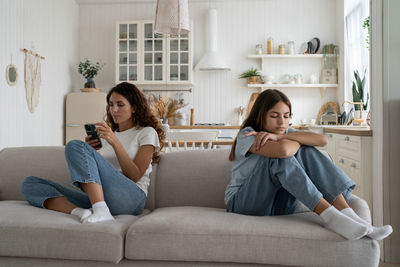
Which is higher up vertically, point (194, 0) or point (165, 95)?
point (194, 0)

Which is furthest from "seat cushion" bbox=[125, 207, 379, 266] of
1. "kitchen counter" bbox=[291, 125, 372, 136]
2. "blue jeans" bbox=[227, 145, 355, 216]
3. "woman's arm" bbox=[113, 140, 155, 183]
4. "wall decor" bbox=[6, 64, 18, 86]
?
"wall decor" bbox=[6, 64, 18, 86]

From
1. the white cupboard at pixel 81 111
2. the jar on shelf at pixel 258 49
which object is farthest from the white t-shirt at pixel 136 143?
the jar on shelf at pixel 258 49

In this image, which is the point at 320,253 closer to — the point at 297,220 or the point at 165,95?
the point at 297,220

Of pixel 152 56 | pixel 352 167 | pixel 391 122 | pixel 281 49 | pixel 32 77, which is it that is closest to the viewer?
pixel 391 122

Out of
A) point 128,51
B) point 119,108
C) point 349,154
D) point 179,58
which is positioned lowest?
point 349,154

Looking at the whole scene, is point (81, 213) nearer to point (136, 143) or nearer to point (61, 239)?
point (61, 239)

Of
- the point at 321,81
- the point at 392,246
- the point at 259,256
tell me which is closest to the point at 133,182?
the point at 259,256

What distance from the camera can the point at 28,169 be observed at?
2.31 meters

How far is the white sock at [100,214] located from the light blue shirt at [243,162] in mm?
583

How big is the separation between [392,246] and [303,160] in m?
1.22

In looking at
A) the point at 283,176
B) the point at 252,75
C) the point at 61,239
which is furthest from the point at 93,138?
the point at 252,75

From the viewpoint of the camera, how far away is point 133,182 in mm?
1913

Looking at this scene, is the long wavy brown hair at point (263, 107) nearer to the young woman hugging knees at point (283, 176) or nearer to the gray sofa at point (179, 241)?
the young woman hugging knees at point (283, 176)

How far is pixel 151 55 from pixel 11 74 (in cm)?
209
